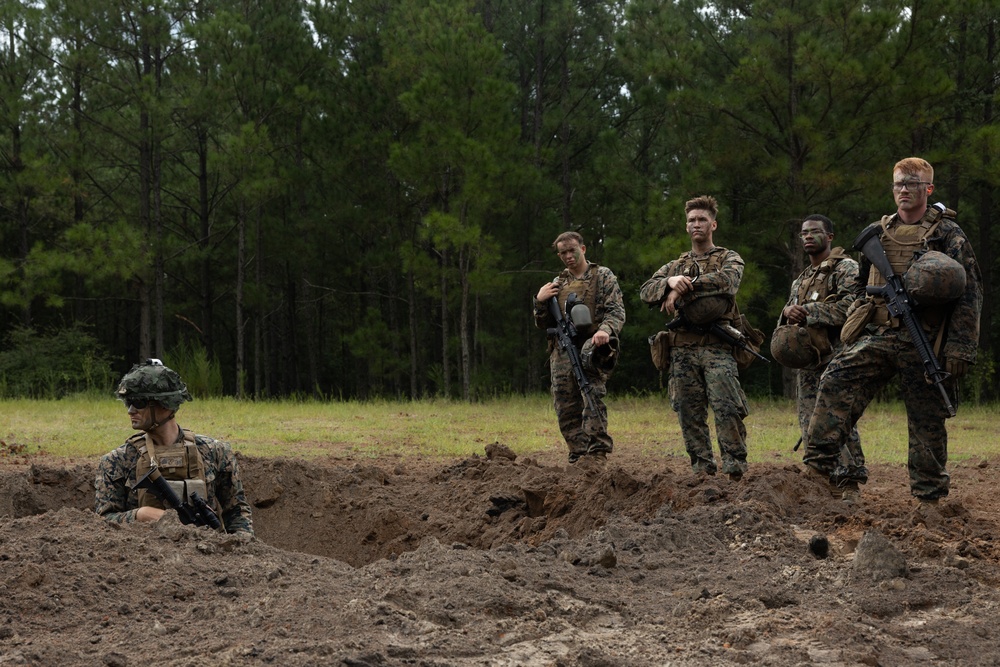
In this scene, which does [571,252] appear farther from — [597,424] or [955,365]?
[955,365]

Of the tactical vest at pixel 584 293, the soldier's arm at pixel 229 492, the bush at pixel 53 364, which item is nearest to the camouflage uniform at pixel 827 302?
the tactical vest at pixel 584 293

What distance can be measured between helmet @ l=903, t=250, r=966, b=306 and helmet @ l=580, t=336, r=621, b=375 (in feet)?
7.65

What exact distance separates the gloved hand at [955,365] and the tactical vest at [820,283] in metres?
1.61

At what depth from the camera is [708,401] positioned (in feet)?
21.5

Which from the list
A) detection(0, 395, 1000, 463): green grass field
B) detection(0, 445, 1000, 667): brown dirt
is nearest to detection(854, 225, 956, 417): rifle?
detection(0, 445, 1000, 667): brown dirt

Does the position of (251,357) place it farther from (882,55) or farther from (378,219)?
(882,55)

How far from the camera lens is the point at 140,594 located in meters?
3.78

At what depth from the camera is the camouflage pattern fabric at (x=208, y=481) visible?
464 centimetres

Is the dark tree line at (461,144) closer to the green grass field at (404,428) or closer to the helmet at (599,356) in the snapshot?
the green grass field at (404,428)

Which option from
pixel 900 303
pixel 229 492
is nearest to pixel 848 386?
pixel 900 303

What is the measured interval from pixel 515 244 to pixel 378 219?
10.4 ft

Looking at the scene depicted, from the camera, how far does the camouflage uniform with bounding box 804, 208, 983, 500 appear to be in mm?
5211

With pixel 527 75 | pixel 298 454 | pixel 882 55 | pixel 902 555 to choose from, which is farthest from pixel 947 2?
pixel 902 555

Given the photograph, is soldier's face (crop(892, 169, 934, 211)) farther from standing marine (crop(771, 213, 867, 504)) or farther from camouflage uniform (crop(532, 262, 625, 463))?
camouflage uniform (crop(532, 262, 625, 463))
